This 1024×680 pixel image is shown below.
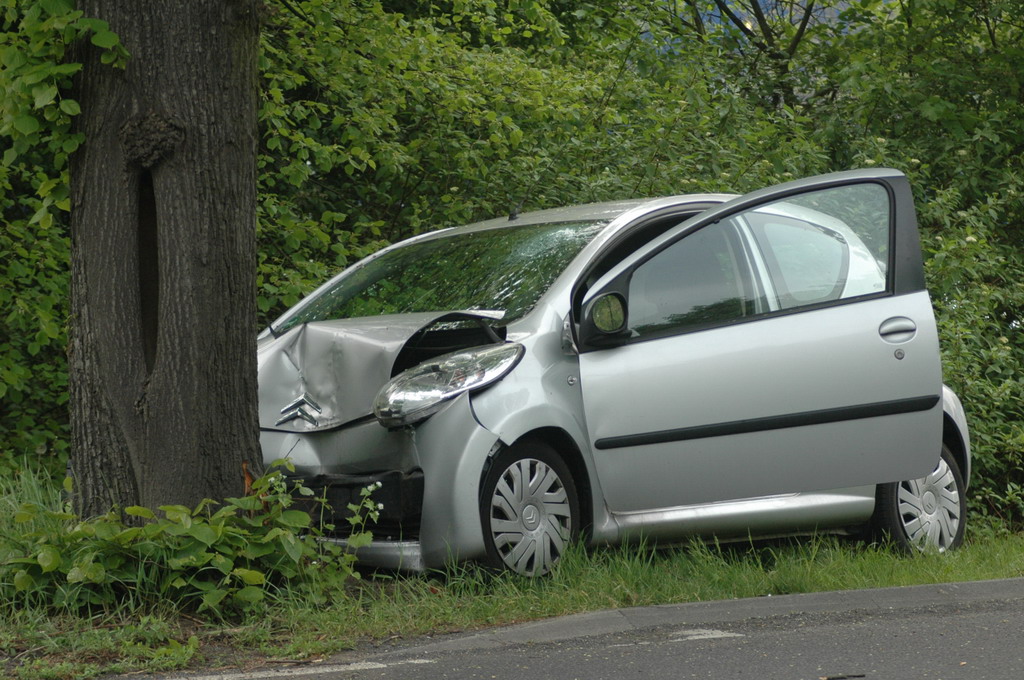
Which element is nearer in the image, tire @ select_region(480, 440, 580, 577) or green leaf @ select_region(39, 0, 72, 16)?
green leaf @ select_region(39, 0, 72, 16)

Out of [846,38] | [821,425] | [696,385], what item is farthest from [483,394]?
[846,38]

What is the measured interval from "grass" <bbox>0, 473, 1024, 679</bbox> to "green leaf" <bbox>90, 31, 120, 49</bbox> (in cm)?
201

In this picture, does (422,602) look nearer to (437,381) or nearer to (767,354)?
(437,381)

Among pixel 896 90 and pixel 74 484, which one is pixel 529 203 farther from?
pixel 74 484

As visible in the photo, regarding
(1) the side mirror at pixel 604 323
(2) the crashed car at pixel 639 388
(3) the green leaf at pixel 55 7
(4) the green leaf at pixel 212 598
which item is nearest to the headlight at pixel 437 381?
(2) the crashed car at pixel 639 388

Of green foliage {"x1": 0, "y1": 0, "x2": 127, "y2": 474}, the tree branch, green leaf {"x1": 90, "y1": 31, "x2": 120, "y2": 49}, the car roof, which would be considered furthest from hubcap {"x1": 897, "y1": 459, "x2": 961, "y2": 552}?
the tree branch

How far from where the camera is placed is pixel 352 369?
5.16 m

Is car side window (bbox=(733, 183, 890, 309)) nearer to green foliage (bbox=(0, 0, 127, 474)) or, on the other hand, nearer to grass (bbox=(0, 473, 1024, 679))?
grass (bbox=(0, 473, 1024, 679))

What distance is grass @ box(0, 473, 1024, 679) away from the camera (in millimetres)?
4117

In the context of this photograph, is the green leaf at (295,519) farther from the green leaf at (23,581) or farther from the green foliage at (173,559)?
the green leaf at (23,581)

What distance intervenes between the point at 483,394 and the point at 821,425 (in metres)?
1.51

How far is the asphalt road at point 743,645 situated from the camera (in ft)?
13.0

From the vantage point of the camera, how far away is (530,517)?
5020mm

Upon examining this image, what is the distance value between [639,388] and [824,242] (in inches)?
47.0
